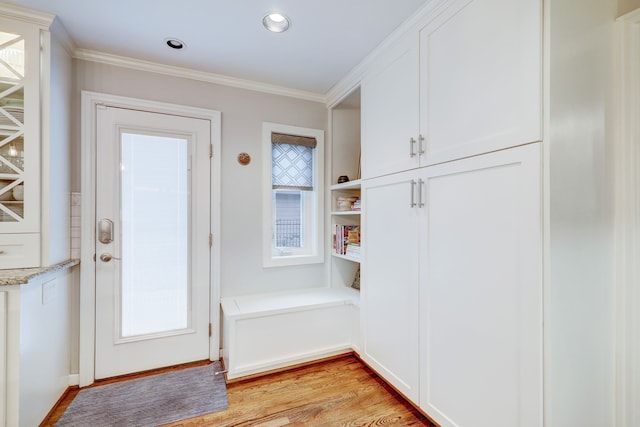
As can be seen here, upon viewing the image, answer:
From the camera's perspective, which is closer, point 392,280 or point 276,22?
point 276,22

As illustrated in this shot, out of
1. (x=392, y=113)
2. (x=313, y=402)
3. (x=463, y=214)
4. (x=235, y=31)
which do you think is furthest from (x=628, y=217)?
(x=235, y=31)

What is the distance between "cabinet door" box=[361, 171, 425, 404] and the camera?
66.9 inches

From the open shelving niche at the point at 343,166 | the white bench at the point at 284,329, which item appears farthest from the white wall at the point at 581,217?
the open shelving niche at the point at 343,166

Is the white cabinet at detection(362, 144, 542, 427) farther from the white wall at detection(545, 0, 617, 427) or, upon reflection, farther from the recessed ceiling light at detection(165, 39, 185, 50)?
the recessed ceiling light at detection(165, 39, 185, 50)

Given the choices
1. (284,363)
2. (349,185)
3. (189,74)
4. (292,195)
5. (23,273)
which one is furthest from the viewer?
(292,195)

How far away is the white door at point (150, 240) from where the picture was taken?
2088mm

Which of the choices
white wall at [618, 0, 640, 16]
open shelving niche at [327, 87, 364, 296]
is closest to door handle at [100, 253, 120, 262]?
open shelving niche at [327, 87, 364, 296]

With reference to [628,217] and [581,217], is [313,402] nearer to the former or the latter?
[581,217]

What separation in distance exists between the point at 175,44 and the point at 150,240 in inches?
56.5

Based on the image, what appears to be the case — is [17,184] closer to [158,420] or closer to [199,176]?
[199,176]

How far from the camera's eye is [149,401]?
6.06 ft

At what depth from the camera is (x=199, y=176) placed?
7.67 feet

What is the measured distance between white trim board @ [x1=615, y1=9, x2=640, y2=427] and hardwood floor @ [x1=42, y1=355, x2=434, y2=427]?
95 centimetres

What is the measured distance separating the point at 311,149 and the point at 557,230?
211cm
